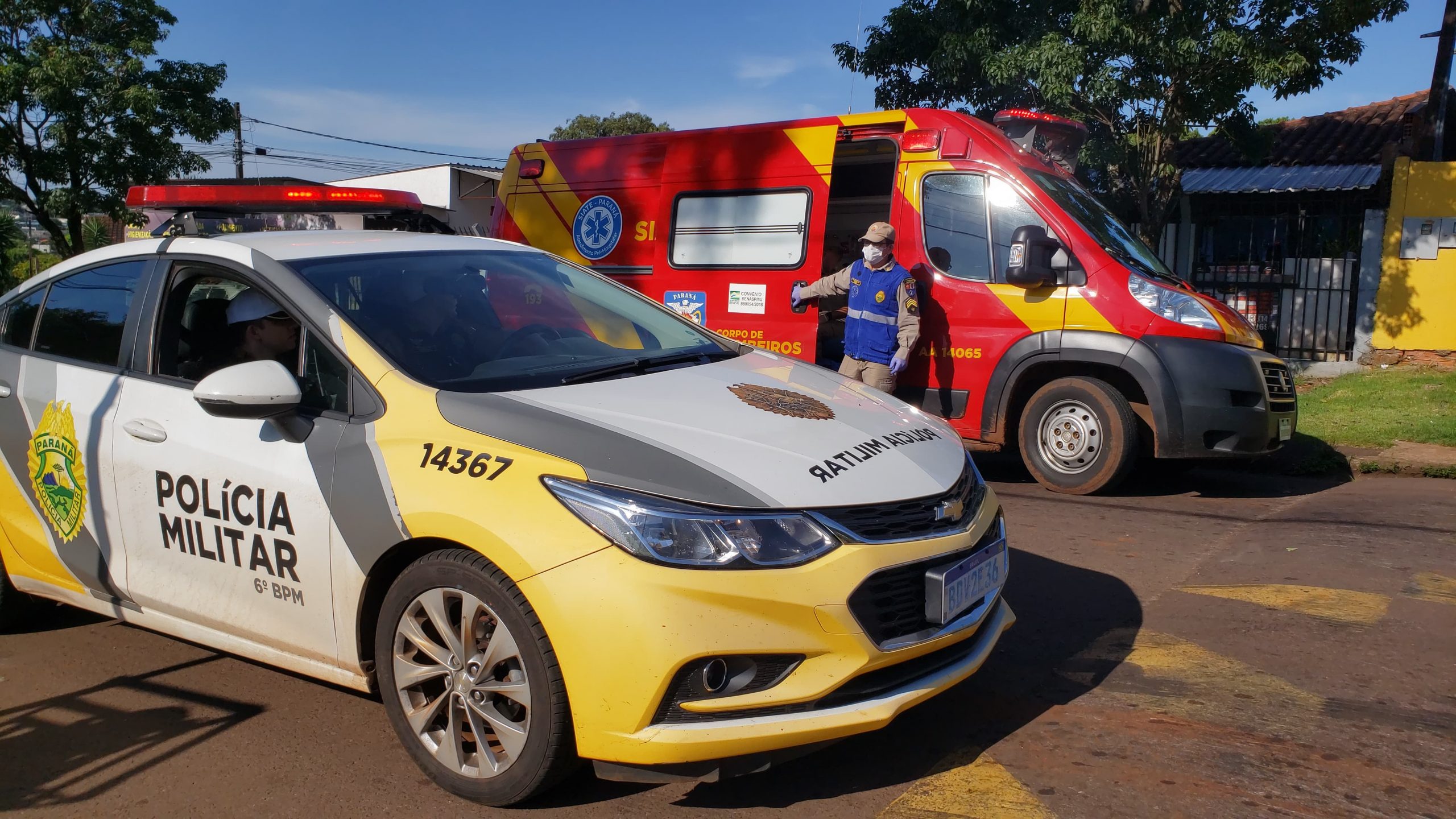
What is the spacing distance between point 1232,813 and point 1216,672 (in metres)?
1.14

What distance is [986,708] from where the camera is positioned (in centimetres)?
362

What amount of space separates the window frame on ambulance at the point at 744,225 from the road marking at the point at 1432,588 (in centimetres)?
430

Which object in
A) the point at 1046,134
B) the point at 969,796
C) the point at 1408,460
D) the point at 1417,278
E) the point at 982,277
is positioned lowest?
the point at 969,796

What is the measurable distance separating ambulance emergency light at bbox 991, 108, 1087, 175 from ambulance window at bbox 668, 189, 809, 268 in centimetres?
152

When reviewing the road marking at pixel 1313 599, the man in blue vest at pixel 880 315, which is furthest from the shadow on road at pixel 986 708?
the man in blue vest at pixel 880 315

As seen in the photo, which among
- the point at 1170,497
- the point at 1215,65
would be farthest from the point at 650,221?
the point at 1215,65

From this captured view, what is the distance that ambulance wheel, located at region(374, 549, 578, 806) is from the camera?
2.78 m

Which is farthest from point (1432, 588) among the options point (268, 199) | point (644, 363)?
point (268, 199)

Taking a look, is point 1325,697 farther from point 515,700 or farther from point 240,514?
point 240,514

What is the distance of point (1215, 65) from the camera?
38.3 feet

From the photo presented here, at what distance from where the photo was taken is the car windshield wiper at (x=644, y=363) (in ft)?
11.4

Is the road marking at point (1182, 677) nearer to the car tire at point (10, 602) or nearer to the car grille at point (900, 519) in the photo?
the car grille at point (900, 519)

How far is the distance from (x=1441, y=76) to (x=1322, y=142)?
352 cm

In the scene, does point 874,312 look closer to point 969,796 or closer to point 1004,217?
point 1004,217
